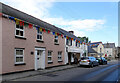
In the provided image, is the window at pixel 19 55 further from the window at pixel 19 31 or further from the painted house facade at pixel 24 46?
the window at pixel 19 31

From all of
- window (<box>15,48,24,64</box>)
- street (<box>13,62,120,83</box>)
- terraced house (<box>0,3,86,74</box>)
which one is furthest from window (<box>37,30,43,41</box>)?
street (<box>13,62,120,83</box>)

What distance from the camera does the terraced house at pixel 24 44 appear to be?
36.5 feet

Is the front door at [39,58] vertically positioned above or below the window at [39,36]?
below

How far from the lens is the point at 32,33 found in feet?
46.6

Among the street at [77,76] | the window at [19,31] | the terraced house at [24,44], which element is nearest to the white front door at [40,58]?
the terraced house at [24,44]

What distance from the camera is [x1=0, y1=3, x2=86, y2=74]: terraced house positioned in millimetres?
11117

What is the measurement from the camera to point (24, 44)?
13.0m

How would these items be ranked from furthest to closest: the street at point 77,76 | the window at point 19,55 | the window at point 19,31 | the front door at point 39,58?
the front door at point 39,58, the window at point 19,31, the window at point 19,55, the street at point 77,76

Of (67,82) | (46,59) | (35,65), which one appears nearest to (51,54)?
(46,59)

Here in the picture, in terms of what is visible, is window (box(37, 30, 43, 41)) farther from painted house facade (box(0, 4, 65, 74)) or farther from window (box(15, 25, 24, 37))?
window (box(15, 25, 24, 37))

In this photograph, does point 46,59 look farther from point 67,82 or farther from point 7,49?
point 67,82

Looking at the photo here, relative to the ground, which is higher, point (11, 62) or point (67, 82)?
point (11, 62)

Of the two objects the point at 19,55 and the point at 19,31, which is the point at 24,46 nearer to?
the point at 19,55

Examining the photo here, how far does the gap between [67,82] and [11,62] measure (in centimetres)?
555
